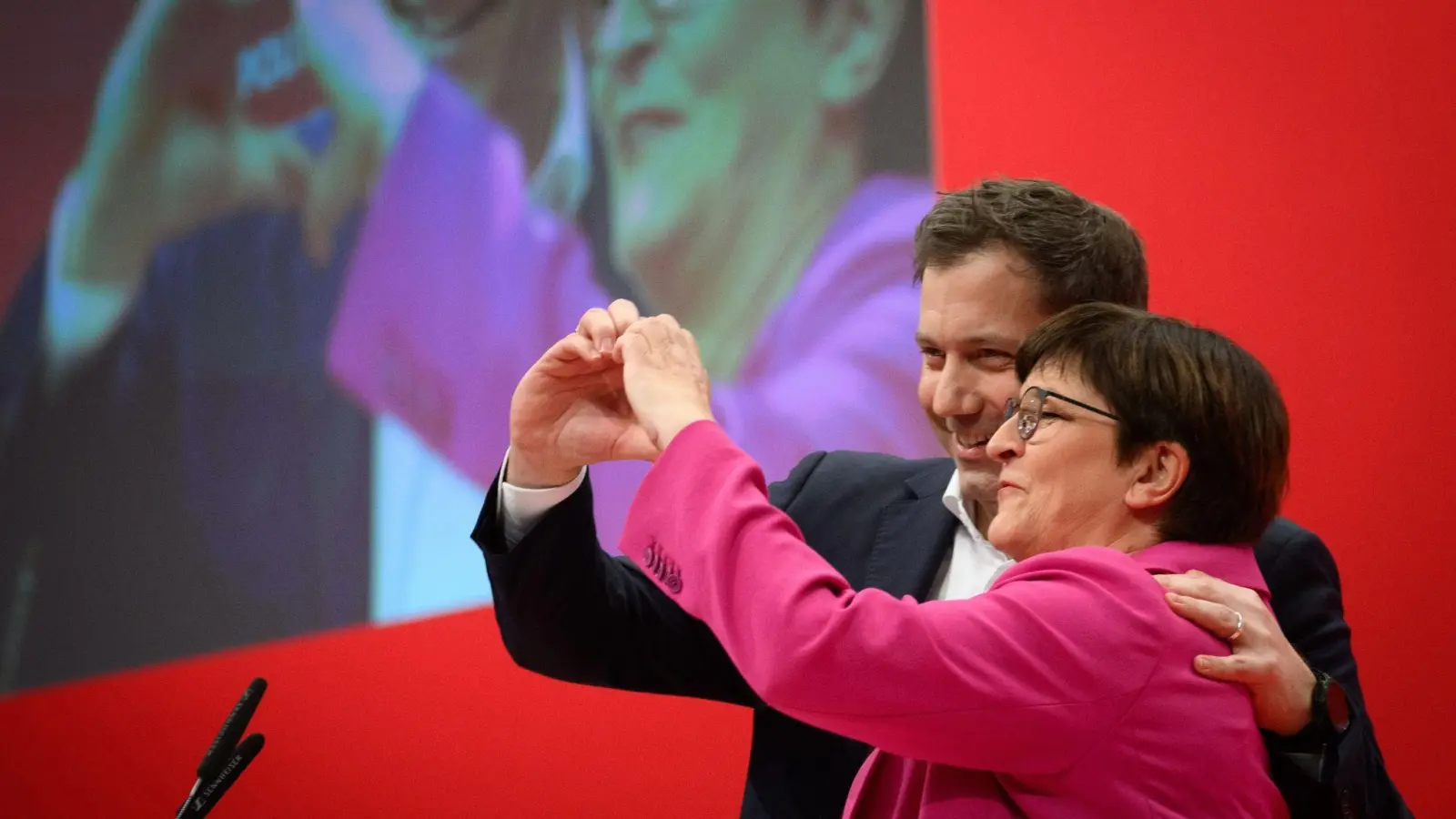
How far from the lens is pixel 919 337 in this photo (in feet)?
6.34

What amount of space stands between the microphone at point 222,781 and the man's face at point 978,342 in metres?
0.94

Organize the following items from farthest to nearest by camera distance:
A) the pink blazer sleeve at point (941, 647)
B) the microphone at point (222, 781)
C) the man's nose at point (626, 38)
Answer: the man's nose at point (626, 38) → the microphone at point (222, 781) → the pink blazer sleeve at point (941, 647)

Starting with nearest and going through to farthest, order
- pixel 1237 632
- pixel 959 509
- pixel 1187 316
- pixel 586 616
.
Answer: pixel 1237 632
pixel 586 616
pixel 959 509
pixel 1187 316

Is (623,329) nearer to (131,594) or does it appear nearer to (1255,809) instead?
(1255,809)

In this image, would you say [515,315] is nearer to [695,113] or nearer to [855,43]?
[695,113]

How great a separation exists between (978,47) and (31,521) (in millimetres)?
2360

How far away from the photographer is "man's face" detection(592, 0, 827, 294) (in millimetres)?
3092

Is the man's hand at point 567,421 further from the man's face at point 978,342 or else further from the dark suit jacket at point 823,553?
the man's face at point 978,342

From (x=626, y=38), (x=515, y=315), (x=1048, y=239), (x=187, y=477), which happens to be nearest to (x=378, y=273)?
(x=515, y=315)

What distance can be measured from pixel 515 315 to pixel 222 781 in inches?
67.5

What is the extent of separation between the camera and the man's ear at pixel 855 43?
9.86ft

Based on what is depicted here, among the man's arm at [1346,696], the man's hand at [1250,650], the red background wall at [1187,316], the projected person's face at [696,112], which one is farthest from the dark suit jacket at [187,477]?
the man's hand at [1250,650]

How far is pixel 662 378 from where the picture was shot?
140cm

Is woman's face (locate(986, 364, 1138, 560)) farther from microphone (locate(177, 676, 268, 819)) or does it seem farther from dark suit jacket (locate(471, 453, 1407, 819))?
microphone (locate(177, 676, 268, 819))
